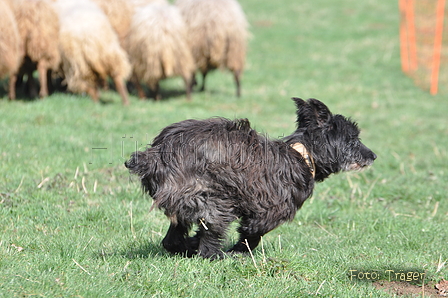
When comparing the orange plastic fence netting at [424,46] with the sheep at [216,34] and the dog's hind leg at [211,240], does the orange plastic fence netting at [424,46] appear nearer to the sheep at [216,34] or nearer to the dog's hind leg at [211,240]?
the sheep at [216,34]

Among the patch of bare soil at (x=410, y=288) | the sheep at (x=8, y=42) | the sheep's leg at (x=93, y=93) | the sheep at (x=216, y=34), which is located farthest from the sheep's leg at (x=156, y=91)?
the patch of bare soil at (x=410, y=288)

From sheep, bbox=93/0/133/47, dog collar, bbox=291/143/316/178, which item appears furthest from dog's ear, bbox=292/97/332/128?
sheep, bbox=93/0/133/47

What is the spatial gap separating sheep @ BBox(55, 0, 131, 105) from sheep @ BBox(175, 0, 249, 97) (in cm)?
239

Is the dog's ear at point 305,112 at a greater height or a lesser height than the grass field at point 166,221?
greater

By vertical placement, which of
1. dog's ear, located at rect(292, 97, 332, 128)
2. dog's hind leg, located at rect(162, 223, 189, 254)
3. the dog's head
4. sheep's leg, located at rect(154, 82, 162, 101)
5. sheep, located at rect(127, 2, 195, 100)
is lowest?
dog's hind leg, located at rect(162, 223, 189, 254)

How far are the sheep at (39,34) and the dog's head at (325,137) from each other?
6.97 metres

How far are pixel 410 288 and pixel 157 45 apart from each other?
322 inches

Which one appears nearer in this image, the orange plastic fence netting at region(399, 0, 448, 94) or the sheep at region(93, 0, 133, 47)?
the sheep at region(93, 0, 133, 47)

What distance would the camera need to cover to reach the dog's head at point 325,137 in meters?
4.43

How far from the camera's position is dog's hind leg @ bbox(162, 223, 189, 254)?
4.32 metres

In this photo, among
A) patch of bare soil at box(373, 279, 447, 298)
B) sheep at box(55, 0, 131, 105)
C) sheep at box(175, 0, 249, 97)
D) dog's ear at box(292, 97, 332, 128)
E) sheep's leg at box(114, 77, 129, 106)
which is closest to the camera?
patch of bare soil at box(373, 279, 447, 298)

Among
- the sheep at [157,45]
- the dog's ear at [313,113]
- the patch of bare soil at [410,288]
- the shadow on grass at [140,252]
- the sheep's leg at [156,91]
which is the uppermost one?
the sheep at [157,45]

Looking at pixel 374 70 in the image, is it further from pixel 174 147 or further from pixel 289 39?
pixel 174 147

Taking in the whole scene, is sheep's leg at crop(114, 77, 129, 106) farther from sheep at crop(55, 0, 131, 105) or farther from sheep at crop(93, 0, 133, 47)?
sheep at crop(93, 0, 133, 47)
